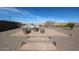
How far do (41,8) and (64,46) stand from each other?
66cm

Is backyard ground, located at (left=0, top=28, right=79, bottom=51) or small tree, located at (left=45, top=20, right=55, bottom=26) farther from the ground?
small tree, located at (left=45, top=20, right=55, bottom=26)

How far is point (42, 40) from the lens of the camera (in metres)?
2.35

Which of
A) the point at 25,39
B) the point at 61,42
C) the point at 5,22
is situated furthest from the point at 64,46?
the point at 5,22

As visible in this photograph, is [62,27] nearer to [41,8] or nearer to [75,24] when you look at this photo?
[75,24]

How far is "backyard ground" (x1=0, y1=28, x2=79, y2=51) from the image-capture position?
2.34 metres

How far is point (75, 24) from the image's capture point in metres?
2.33

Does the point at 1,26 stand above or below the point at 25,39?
above

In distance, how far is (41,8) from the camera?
2.34 meters

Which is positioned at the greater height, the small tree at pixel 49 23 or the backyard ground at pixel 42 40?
the small tree at pixel 49 23

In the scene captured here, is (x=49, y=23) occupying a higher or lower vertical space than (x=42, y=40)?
higher

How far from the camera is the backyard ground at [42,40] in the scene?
234 cm
